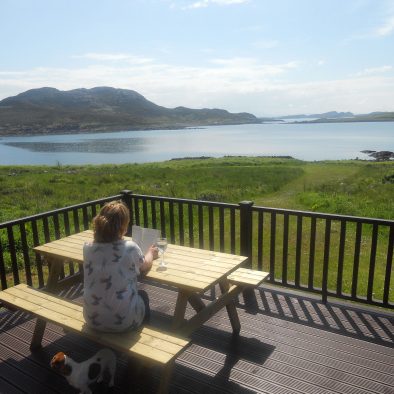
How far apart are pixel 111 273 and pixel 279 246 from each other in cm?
654

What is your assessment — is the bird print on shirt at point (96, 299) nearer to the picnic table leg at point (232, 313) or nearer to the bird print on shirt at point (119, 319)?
the bird print on shirt at point (119, 319)

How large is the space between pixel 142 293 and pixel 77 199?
43.3ft

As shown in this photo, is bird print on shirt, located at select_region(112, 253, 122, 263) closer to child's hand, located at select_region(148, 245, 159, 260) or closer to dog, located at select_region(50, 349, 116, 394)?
child's hand, located at select_region(148, 245, 159, 260)

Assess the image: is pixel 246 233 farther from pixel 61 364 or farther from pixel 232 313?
pixel 61 364

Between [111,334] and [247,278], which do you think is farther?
[247,278]

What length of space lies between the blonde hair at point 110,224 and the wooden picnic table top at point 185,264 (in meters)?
0.75

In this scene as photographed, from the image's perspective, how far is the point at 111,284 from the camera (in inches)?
106

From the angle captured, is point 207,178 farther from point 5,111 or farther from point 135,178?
point 5,111

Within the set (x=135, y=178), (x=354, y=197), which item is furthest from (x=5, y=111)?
(x=354, y=197)

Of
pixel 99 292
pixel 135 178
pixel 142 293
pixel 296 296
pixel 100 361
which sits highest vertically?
pixel 99 292

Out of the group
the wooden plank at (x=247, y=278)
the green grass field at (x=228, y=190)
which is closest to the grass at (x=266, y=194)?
the green grass field at (x=228, y=190)

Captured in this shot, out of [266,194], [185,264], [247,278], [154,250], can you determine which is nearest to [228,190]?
[266,194]

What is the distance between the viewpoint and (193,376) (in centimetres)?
324

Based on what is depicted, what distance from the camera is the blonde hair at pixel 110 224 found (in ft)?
8.69
